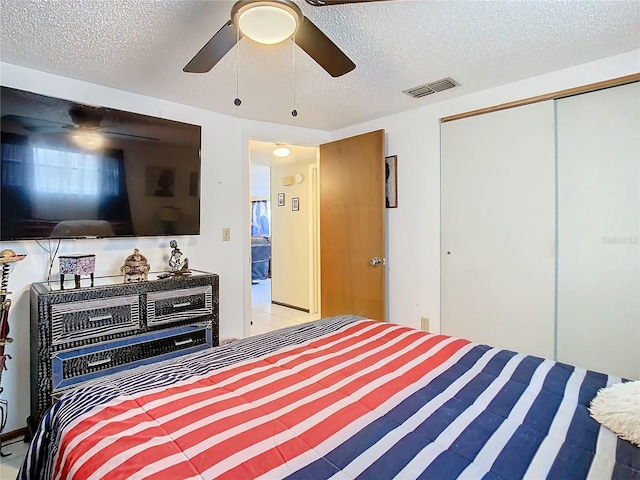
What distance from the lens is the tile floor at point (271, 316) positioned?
428 cm

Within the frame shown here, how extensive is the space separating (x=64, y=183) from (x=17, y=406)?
1425 millimetres

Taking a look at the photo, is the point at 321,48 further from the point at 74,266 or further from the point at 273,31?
the point at 74,266

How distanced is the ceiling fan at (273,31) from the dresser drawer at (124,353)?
163cm

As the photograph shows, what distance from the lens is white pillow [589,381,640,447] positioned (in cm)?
94

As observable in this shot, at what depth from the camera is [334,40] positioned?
193 centimetres

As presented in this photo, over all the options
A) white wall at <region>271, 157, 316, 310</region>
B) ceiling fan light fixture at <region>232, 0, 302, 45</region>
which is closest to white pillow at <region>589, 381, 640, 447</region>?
ceiling fan light fixture at <region>232, 0, 302, 45</region>

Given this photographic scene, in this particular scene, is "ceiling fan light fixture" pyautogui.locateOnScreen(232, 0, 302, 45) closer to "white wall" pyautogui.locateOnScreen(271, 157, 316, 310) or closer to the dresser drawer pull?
the dresser drawer pull

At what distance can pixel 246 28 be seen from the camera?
54.7 inches

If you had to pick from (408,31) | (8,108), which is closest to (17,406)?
(8,108)

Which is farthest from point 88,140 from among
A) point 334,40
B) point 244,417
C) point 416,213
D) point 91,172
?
point 416,213

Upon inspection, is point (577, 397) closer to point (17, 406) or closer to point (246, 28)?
point (246, 28)

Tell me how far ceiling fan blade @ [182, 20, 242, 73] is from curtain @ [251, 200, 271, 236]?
28.9ft

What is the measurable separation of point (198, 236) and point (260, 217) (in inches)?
298

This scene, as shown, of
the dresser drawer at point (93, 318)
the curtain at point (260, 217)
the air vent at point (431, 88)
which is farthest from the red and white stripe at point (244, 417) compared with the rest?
the curtain at point (260, 217)
